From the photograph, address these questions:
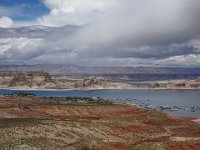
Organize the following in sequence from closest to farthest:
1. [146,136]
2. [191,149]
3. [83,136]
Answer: [191,149]
[83,136]
[146,136]

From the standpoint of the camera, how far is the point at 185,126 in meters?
115

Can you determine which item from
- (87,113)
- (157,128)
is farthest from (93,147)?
(87,113)

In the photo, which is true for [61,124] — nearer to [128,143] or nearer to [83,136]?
[83,136]

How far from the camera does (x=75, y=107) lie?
14412 centimetres

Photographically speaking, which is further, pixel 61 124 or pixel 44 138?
pixel 61 124

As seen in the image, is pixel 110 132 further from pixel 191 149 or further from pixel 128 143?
pixel 191 149

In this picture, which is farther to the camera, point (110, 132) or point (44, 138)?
point (110, 132)

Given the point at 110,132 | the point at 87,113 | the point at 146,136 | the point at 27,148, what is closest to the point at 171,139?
the point at 146,136

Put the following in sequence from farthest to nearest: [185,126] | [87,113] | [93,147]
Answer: [87,113] < [185,126] < [93,147]

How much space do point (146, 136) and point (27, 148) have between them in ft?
107

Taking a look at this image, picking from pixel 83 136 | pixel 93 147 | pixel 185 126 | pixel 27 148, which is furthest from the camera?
pixel 185 126

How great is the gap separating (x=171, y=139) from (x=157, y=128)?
18.1 m

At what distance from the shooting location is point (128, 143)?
84250mm

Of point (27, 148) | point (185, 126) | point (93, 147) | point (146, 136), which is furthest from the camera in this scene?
point (185, 126)
